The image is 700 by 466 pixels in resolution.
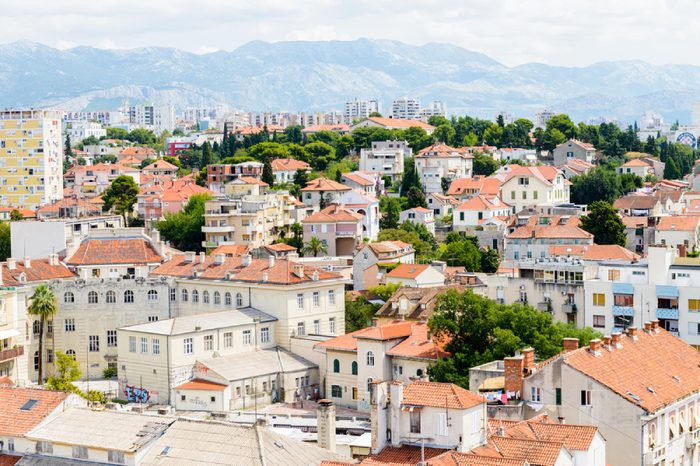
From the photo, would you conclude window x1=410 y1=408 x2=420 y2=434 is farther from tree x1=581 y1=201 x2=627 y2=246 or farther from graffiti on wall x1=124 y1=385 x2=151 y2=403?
tree x1=581 y1=201 x2=627 y2=246

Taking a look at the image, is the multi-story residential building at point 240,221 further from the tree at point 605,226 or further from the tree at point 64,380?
the tree at point 64,380

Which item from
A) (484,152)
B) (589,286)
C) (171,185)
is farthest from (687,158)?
(589,286)

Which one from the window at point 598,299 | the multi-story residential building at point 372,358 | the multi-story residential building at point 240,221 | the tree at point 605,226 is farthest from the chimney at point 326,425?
the tree at point 605,226

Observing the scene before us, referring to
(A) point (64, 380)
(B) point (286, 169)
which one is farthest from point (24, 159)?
(A) point (64, 380)

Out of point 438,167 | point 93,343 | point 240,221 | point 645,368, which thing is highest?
point 438,167

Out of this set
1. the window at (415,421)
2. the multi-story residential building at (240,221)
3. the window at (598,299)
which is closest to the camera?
the window at (415,421)

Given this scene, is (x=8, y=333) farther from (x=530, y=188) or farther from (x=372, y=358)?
(x=530, y=188)

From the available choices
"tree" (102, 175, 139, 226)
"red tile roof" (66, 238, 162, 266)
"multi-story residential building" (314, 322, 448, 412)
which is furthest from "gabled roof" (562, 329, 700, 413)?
"tree" (102, 175, 139, 226)
